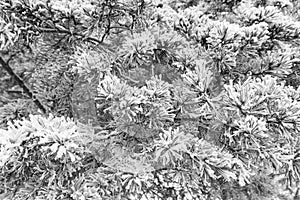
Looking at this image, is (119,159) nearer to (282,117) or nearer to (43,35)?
(282,117)

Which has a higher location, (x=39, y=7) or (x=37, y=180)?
(x=39, y=7)

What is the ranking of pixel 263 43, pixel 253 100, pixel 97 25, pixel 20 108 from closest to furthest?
pixel 253 100
pixel 97 25
pixel 263 43
pixel 20 108

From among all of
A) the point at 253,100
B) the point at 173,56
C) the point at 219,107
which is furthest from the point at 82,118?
the point at 253,100

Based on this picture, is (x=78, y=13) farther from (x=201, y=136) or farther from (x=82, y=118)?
(x=201, y=136)

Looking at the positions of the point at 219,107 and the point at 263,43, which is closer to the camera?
the point at 219,107

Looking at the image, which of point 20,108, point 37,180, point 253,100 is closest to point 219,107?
point 253,100

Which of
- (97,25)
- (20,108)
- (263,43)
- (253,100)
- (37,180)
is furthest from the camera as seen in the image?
(20,108)

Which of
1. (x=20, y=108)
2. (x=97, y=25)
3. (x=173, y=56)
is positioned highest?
(x=97, y=25)
